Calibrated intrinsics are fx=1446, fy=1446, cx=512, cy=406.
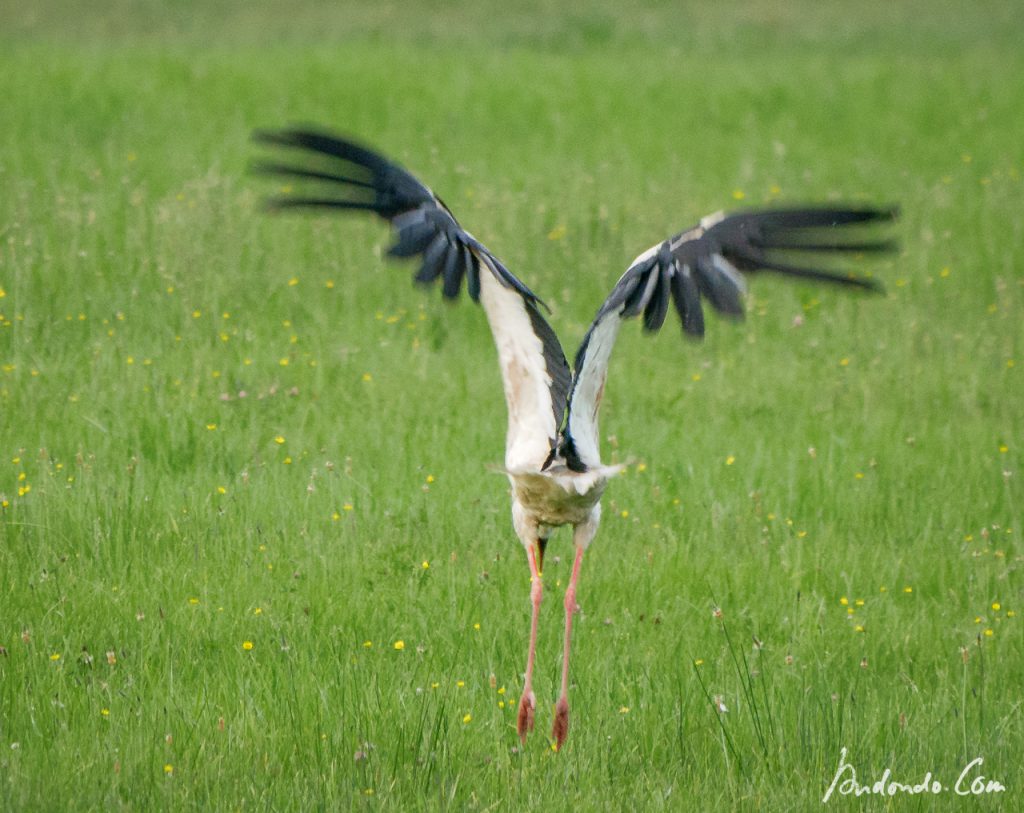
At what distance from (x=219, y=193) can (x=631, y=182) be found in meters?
3.78

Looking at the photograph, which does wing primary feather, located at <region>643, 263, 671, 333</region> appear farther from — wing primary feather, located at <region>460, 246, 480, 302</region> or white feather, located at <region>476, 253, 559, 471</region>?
white feather, located at <region>476, 253, 559, 471</region>

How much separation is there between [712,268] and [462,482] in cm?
287

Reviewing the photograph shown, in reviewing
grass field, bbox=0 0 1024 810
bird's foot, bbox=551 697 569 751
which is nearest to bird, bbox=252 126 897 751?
bird's foot, bbox=551 697 569 751

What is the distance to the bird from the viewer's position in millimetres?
4566

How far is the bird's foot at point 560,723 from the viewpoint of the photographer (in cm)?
493

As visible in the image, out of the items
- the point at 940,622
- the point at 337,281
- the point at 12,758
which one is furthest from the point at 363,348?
the point at 12,758

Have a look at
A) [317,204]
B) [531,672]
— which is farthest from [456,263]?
[531,672]

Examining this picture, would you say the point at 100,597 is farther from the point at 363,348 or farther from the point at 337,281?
the point at 337,281

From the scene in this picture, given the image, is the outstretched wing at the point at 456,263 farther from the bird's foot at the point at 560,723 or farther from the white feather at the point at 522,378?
A: the bird's foot at the point at 560,723

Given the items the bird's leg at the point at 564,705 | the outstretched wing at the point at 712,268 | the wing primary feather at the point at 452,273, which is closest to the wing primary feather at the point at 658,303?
the outstretched wing at the point at 712,268

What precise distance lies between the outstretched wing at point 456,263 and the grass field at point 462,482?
96cm

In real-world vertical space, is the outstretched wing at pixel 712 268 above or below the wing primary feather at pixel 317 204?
below

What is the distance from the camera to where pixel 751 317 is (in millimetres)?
10375

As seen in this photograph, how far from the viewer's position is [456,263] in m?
4.85
